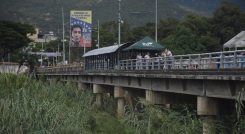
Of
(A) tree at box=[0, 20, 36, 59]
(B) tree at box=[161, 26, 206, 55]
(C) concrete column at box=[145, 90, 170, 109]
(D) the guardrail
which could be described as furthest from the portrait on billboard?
(C) concrete column at box=[145, 90, 170, 109]

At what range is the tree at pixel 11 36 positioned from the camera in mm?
56375

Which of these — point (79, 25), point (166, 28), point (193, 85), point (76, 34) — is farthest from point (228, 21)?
point (193, 85)

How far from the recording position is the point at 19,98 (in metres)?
15.5

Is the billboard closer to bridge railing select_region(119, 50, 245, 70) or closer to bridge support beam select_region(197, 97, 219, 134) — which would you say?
bridge railing select_region(119, 50, 245, 70)

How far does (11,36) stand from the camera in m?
57.2

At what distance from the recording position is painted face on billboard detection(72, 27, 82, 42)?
176ft

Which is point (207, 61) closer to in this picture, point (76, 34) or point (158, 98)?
point (158, 98)

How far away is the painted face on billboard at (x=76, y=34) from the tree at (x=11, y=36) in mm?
11037

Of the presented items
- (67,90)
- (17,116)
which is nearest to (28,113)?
(17,116)

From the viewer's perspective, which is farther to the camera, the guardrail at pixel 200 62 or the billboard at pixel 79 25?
the billboard at pixel 79 25

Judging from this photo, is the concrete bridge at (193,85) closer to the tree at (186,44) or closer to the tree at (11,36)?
the tree at (186,44)

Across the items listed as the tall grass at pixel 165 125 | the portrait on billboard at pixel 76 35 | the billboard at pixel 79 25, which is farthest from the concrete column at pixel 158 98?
the portrait on billboard at pixel 76 35

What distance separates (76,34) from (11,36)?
12278 millimetres

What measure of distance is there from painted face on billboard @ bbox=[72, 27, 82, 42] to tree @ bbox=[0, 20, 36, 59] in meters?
11.0
